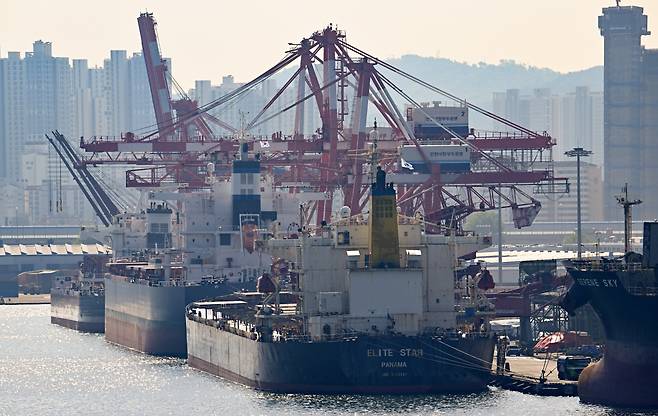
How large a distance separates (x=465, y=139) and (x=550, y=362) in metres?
38.5

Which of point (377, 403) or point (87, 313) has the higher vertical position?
point (87, 313)

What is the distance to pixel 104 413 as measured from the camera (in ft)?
241

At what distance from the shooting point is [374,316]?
75.8m

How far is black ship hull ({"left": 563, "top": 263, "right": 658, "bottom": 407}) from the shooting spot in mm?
67562

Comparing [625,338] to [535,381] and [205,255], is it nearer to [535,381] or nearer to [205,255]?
[535,381]

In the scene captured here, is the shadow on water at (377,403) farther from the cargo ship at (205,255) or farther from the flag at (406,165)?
the flag at (406,165)

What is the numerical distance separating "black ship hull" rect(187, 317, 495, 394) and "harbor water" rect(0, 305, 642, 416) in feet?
2.06

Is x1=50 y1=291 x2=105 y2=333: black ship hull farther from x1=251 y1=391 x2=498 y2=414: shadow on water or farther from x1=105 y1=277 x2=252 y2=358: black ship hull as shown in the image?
x1=251 y1=391 x2=498 y2=414: shadow on water

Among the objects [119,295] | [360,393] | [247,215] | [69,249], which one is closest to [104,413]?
[360,393]

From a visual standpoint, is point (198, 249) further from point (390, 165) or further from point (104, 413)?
point (104, 413)

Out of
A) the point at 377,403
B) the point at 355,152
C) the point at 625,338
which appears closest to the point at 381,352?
the point at 377,403

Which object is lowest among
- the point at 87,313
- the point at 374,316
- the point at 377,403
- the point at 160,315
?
the point at 377,403

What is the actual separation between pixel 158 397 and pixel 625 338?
1833 centimetres

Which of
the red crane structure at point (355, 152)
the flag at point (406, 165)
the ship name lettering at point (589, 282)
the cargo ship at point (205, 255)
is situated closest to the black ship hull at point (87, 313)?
the red crane structure at point (355, 152)
